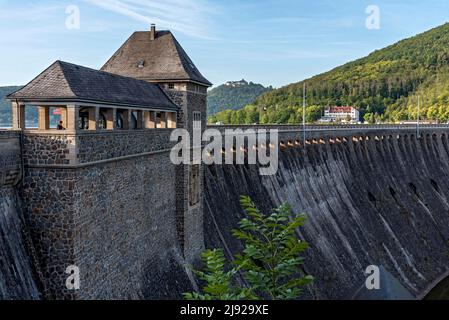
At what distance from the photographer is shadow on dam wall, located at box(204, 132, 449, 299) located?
115 feet

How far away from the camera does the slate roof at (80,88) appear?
16.3 metres

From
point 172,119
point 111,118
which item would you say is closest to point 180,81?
point 172,119

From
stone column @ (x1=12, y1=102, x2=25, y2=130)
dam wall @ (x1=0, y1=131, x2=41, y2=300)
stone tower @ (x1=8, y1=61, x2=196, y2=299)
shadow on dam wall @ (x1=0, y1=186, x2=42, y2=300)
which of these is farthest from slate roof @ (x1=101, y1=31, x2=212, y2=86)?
shadow on dam wall @ (x1=0, y1=186, x2=42, y2=300)

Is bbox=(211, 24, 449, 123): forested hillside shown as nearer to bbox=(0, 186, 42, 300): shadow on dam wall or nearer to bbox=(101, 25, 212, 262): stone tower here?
bbox=(101, 25, 212, 262): stone tower

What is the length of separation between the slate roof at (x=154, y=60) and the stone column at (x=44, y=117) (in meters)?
8.31

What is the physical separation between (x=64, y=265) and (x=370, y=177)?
44.9m

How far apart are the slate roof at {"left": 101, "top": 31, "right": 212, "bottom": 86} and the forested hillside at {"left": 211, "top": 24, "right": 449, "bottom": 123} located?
109 metres

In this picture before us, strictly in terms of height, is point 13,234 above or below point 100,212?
below

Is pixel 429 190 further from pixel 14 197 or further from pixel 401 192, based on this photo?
pixel 14 197

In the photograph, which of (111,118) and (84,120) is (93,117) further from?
(84,120)

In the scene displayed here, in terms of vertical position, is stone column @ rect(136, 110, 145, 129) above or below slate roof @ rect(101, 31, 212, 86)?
below

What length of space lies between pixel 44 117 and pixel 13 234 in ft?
13.8

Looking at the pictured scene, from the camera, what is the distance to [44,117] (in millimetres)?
17234
